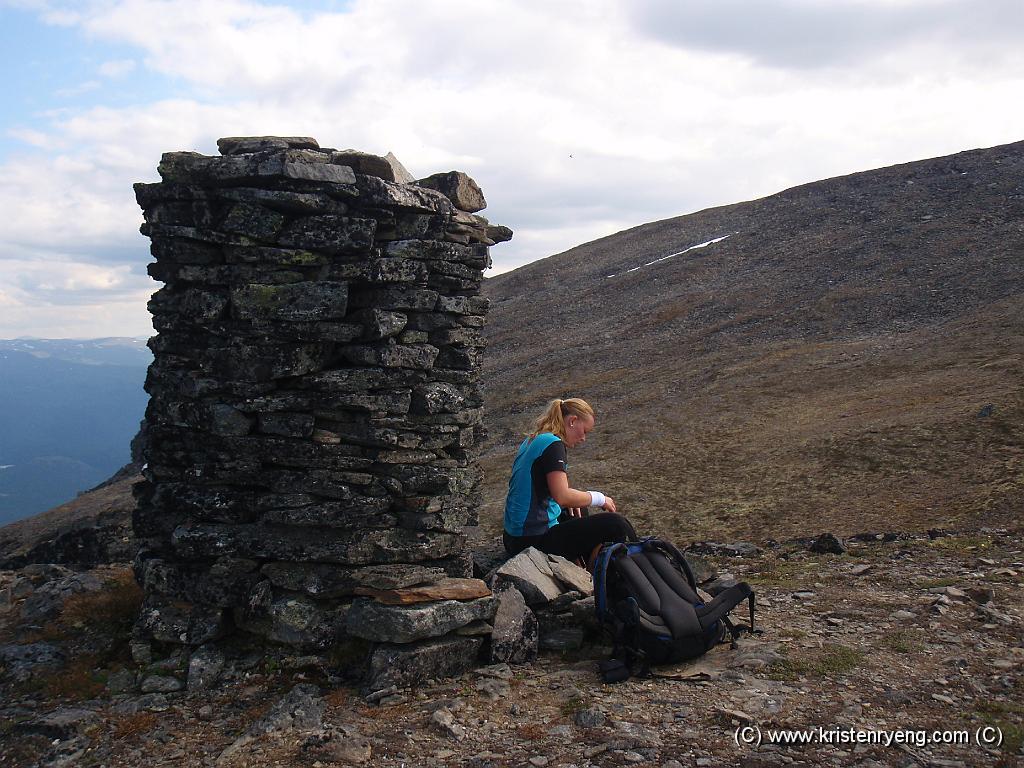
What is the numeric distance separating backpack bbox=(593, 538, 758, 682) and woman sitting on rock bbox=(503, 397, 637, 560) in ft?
2.85

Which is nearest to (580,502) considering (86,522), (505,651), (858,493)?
(505,651)

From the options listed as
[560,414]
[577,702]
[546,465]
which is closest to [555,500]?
[546,465]

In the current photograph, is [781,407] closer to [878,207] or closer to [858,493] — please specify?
[858,493]

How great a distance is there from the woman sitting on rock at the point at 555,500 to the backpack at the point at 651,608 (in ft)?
2.85

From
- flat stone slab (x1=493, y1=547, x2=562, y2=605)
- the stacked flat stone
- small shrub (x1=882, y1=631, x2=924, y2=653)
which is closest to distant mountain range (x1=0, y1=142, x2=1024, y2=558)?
small shrub (x1=882, y1=631, x2=924, y2=653)

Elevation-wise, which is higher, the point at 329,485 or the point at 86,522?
the point at 329,485

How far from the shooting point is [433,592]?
8.88 meters

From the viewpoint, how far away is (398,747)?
280 inches

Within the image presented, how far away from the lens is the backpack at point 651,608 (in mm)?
8141

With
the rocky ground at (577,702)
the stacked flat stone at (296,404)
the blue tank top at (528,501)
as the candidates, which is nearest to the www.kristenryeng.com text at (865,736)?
the rocky ground at (577,702)

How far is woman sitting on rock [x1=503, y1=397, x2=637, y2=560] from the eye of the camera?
9.69 m

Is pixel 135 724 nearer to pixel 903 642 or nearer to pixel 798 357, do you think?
pixel 903 642

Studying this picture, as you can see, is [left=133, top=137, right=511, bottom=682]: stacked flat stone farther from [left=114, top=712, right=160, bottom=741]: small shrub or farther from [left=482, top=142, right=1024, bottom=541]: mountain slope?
[left=482, top=142, right=1024, bottom=541]: mountain slope

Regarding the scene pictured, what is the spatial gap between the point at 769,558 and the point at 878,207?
47.5 m
